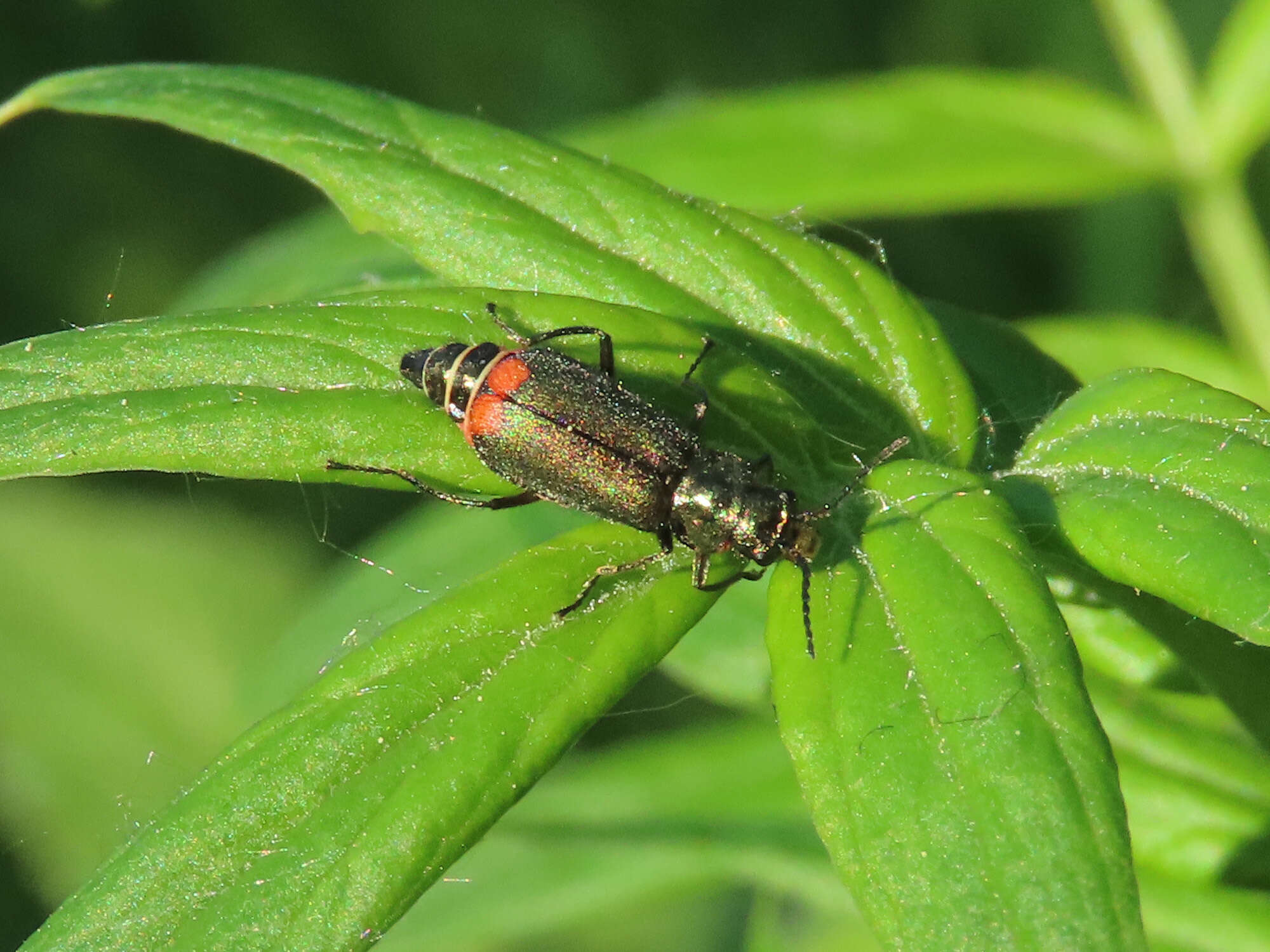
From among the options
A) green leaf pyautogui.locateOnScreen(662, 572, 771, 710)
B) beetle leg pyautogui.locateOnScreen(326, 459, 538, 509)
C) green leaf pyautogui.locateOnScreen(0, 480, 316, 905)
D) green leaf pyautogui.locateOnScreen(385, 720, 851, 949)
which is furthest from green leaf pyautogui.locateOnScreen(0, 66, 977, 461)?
green leaf pyautogui.locateOnScreen(0, 480, 316, 905)

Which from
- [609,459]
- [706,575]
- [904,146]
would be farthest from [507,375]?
[904,146]

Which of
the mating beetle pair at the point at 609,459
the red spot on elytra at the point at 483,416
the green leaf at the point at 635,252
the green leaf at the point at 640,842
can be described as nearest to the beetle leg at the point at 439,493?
the mating beetle pair at the point at 609,459

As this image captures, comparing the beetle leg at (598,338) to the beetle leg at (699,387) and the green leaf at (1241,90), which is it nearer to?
the beetle leg at (699,387)

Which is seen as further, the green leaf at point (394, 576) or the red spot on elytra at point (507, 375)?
the green leaf at point (394, 576)

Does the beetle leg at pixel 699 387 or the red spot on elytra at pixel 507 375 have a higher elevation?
the red spot on elytra at pixel 507 375

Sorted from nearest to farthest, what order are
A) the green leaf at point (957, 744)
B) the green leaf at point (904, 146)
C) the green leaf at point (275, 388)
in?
the green leaf at point (957, 744)
the green leaf at point (275, 388)
the green leaf at point (904, 146)

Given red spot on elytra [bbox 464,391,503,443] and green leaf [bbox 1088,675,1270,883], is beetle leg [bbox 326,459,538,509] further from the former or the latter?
green leaf [bbox 1088,675,1270,883]

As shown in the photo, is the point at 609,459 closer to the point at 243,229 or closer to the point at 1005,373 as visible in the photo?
the point at 1005,373
